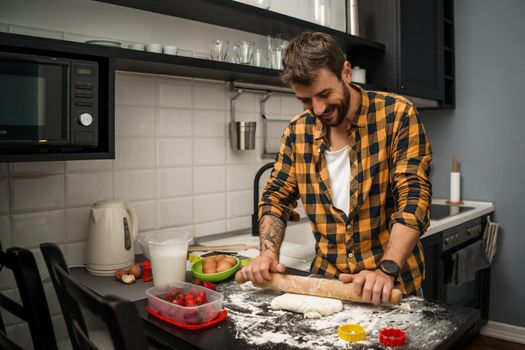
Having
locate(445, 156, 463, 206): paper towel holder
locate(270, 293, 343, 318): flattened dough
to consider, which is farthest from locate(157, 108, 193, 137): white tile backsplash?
locate(445, 156, 463, 206): paper towel holder

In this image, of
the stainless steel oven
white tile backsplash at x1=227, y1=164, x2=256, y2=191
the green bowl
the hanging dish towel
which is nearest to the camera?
the green bowl

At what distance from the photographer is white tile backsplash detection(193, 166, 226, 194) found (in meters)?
1.95

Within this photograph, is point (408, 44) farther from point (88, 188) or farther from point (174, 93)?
point (88, 188)

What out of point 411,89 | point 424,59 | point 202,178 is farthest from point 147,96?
point 424,59

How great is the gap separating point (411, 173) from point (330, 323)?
20.9 inches

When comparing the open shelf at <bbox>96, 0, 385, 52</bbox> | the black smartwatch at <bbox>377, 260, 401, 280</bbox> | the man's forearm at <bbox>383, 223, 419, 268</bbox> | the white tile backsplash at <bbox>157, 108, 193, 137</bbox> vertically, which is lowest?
the black smartwatch at <bbox>377, 260, 401, 280</bbox>

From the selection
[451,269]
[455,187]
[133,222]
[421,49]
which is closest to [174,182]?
[133,222]

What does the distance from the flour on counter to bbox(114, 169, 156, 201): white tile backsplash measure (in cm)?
70

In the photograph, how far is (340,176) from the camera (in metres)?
1.49

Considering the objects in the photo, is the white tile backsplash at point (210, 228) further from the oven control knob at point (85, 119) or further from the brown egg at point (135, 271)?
the oven control knob at point (85, 119)

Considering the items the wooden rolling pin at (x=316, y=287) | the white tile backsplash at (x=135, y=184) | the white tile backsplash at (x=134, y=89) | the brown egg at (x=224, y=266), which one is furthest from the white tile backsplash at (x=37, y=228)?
the wooden rolling pin at (x=316, y=287)

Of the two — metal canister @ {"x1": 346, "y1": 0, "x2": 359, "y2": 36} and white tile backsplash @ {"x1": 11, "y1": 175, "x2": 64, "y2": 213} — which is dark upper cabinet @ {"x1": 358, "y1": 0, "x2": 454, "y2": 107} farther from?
white tile backsplash @ {"x1": 11, "y1": 175, "x2": 64, "y2": 213}

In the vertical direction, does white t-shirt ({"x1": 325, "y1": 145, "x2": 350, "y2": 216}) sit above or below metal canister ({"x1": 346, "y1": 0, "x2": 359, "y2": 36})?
below

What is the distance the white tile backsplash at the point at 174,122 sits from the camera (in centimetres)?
179
